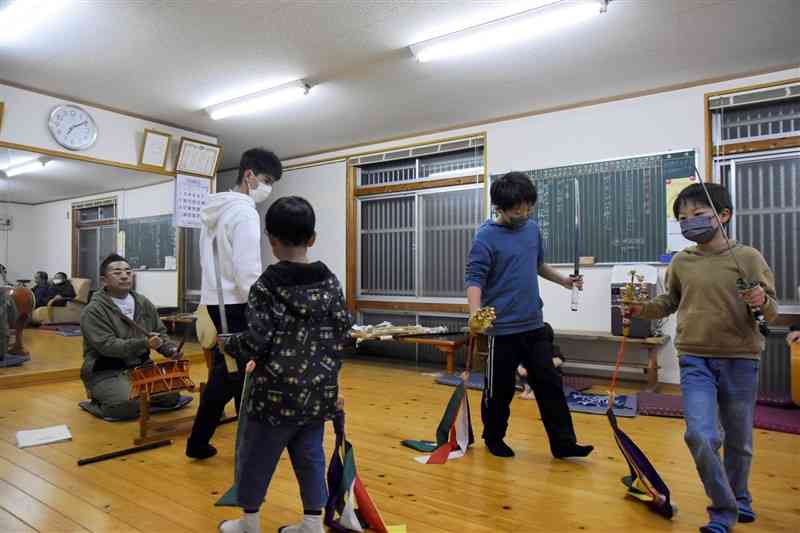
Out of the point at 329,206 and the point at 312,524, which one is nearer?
the point at 312,524

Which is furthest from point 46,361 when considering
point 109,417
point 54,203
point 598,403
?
point 598,403

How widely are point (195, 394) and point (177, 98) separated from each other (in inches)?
106

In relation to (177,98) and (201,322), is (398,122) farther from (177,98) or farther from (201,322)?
(201,322)

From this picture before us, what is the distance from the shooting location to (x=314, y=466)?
158 centimetres

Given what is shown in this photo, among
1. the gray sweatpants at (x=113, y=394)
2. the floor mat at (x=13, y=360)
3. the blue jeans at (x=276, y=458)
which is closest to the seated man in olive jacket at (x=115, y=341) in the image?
the gray sweatpants at (x=113, y=394)

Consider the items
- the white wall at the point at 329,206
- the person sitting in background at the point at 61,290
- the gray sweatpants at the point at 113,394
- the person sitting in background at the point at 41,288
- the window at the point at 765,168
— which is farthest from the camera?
the white wall at the point at 329,206

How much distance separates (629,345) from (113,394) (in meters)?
4.00

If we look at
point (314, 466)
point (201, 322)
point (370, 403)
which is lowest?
point (370, 403)

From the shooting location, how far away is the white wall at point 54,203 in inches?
172

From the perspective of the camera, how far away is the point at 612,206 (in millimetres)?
4566

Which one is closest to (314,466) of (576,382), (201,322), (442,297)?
(201,322)

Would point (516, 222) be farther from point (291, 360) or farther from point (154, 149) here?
point (154, 149)

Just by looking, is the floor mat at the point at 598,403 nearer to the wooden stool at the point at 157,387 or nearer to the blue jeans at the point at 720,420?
the blue jeans at the point at 720,420

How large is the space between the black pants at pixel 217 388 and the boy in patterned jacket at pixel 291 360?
0.74 m
